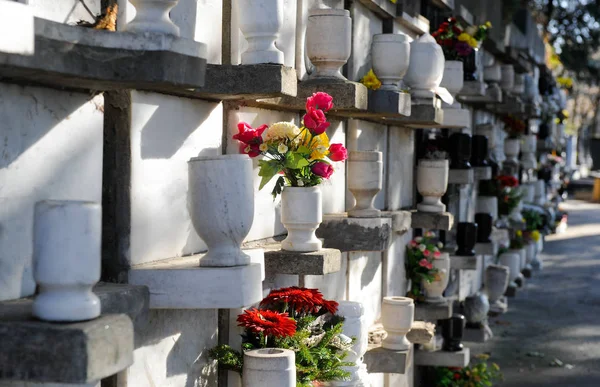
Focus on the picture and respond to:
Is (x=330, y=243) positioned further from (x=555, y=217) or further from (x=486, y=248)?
(x=555, y=217)

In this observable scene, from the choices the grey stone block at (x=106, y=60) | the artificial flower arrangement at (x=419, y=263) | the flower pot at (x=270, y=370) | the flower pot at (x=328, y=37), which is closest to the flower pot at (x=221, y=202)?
the grey stone block at (x=106, y=60)

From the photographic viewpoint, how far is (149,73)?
1.87m

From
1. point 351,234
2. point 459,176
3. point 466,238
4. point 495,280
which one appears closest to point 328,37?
point 351,234

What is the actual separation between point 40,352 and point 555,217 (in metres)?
13.7

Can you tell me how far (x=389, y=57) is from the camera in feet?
12.4

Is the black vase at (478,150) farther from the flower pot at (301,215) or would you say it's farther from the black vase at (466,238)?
the flower pot at (301,215)

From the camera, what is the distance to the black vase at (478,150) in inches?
257

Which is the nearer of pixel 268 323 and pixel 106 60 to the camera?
pixel 106 60

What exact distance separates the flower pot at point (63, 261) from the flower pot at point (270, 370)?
0.93 meters

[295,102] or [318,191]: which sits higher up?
[295,102]

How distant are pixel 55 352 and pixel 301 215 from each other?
1.33m

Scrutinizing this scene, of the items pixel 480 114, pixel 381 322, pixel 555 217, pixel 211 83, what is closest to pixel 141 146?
pixel 211 83

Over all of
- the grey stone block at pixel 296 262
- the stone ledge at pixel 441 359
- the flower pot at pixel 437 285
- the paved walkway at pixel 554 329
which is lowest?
the paved walkway at pixel 554 329

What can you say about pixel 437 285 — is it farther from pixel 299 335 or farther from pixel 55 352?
pixel 55 352
